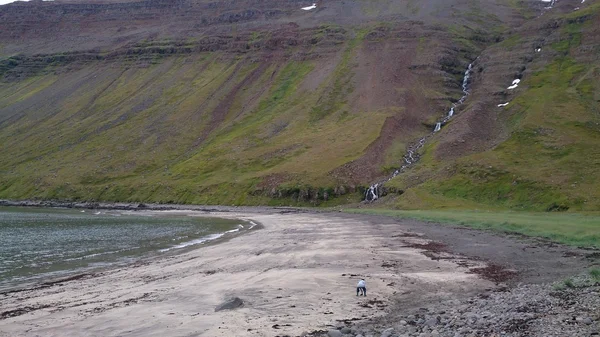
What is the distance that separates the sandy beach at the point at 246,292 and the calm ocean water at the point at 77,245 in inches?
179

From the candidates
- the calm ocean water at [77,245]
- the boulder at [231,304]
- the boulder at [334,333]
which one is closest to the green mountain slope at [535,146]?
the calm ocean water at [77,245]

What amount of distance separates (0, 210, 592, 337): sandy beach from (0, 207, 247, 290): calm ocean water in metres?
4.55

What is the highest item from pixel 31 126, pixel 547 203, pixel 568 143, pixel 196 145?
pixel 31 126

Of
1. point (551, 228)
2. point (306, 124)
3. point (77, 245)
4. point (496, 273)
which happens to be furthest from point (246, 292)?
point (306, 124)

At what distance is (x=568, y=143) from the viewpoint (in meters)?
89.9

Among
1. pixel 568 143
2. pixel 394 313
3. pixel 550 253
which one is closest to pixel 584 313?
pixel 394 313

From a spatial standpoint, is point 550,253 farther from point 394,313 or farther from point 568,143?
point 568,143

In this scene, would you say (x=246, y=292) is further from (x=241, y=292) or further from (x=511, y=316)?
(x=511, y=316)

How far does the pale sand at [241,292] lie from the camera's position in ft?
52.5

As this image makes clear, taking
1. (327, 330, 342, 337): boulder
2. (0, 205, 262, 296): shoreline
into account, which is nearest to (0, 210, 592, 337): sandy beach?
(327, 330, 342, 337): boulder

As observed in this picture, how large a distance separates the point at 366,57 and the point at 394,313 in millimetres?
169681

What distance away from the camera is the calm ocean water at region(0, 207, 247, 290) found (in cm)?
3278

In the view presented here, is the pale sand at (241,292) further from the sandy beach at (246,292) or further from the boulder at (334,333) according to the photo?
the boulder at (334,333)

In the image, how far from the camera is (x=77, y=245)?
46.4 metres
